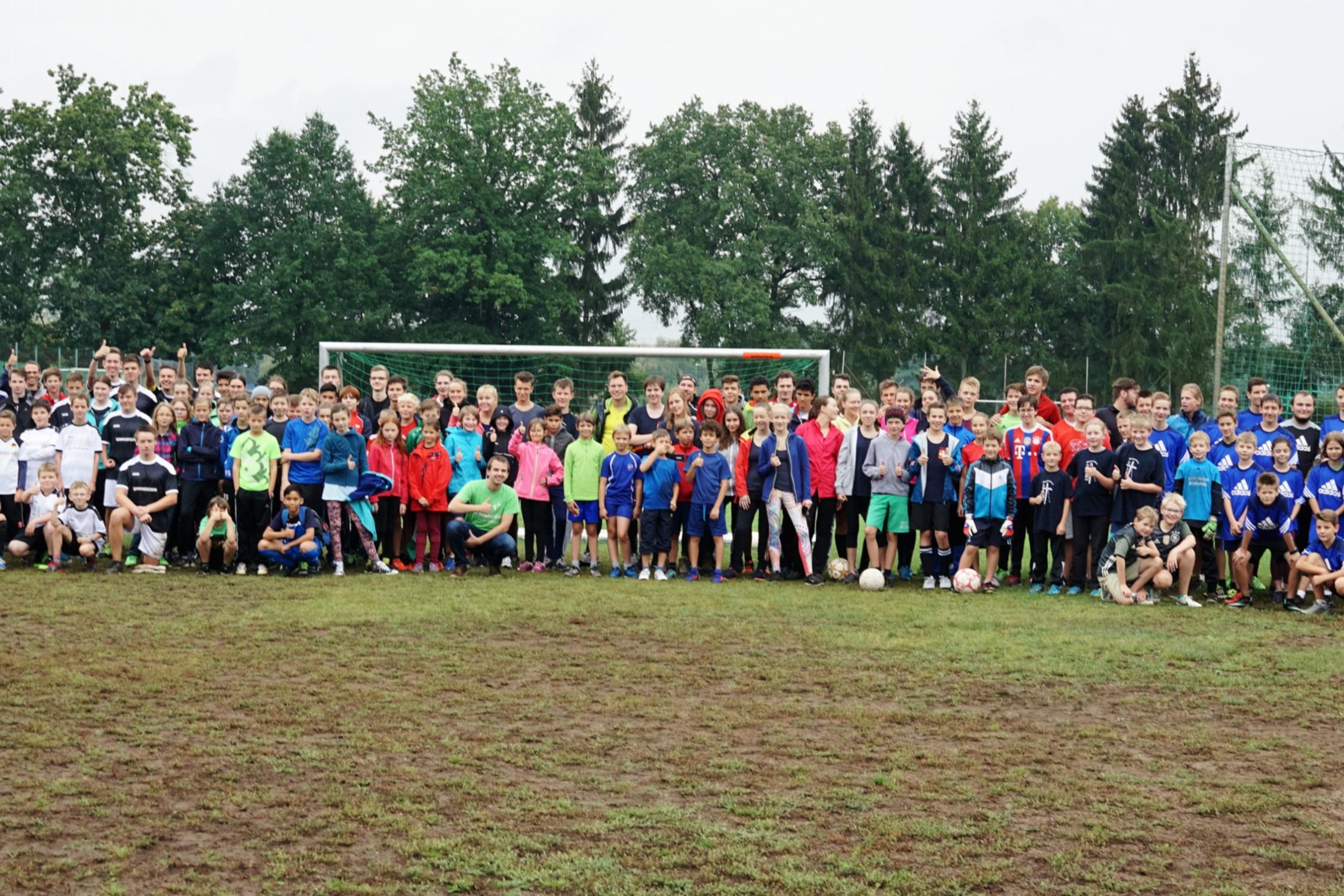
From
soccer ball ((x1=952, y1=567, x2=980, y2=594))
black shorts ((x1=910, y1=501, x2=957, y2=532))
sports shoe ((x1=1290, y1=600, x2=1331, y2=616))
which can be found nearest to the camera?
sports shoe ((x1=1290, y1=600, x2=1331, y2=616))

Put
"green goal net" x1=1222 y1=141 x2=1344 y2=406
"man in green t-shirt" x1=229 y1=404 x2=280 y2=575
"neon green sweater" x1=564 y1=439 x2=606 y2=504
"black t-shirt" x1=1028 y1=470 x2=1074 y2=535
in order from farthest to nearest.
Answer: "green goal net" x1=1222 y1=141 x2=1344 y2=406 → "neon green sweater" x1=564 y1=439 x2=606 y2=504 → "man in green t-shirt" x1=229 y1=404 x2=280 y2=575 → "black t-shirt" x1=1028 y1=470 x2=1074 y2=535

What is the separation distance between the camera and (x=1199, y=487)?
417 inches

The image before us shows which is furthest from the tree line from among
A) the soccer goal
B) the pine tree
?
the soccer goal

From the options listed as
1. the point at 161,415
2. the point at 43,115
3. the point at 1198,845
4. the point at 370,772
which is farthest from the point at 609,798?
the point at 43,115

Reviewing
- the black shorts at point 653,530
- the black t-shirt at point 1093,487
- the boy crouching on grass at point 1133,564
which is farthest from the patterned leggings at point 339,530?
the boy crouching on grass at point 1133,564

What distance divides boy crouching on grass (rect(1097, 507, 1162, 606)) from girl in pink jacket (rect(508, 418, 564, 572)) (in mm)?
4627

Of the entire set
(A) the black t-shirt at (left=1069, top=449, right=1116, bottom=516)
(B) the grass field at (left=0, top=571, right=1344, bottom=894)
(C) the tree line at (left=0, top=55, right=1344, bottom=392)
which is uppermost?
(C) the tree line at (left=0, top=55, right=1344, bottom=392)

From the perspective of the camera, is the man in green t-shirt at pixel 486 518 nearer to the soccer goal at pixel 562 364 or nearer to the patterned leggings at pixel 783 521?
the patterned leggings at pixel 783 521

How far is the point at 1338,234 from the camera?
55.2 feet

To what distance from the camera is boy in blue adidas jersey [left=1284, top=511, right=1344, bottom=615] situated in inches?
396

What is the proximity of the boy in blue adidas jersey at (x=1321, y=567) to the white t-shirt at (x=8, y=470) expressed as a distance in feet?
34.7

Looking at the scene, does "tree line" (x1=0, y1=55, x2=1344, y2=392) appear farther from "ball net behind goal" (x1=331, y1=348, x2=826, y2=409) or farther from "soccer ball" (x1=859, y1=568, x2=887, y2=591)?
"soccer ball" (x1=859, y1=568, x2=887, y2=591)

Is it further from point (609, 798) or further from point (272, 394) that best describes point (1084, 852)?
point (272, 394)

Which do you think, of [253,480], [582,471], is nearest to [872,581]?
[582,471]
